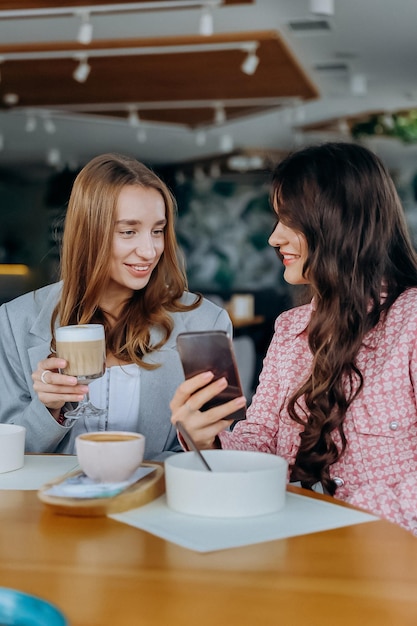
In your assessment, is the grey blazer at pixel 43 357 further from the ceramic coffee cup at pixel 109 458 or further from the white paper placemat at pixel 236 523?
the white paper placemat at pixel 236 523

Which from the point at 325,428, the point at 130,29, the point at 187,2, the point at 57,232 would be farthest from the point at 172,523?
the point at 130,29

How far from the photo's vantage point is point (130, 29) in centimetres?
621

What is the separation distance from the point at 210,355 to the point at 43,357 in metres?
0.96

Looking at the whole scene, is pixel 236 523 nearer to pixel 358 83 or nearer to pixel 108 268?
pixel 108 268

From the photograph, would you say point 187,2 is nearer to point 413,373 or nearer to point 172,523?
point 413,373

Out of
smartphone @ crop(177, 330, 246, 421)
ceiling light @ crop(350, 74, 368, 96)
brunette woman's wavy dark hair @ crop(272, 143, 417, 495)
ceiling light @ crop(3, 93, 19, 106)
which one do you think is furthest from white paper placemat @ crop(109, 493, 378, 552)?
ceiling light @ crop(3, 93, 19, 106)

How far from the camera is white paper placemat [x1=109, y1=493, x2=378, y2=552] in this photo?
123 cm

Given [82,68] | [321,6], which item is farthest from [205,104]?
[321,6]

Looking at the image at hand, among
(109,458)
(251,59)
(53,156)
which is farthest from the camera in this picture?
(53,156)

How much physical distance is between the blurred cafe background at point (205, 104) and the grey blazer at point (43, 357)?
0.41 metres

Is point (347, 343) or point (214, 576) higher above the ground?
point (347, 343)

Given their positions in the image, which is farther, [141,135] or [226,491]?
[141,135]

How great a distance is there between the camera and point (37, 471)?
1.72m

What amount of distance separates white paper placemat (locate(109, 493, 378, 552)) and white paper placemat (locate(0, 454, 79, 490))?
1.01 ft
